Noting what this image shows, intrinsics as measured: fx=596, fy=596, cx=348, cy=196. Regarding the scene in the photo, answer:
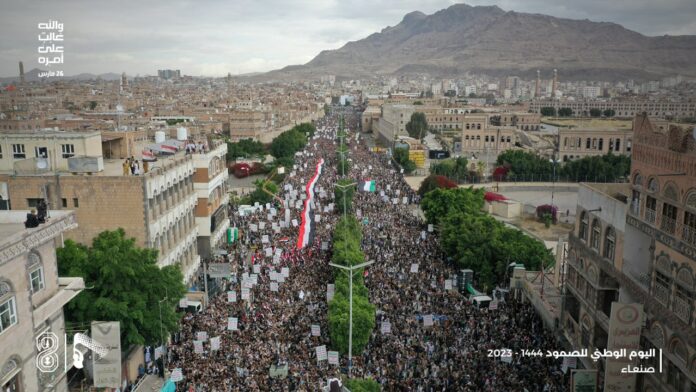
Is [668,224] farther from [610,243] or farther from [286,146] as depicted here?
[286,146]

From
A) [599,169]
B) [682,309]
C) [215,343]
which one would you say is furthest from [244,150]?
[682,309]

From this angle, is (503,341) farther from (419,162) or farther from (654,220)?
(419,162)

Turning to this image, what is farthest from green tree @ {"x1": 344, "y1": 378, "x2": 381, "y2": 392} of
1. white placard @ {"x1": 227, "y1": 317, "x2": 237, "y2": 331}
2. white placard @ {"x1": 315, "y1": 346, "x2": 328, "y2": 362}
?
white placard @ {"x1": 227, "y1": 317, "x2": 237, "y2": 331}

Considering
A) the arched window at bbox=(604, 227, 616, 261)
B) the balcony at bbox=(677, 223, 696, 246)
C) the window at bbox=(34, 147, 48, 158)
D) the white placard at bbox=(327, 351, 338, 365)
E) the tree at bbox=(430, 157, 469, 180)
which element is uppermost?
the window at bbox=(34, 147, 48, 158)

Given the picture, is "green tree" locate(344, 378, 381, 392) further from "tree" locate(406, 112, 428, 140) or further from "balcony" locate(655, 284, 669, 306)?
"tree" locate(406, 112, 428, 140)

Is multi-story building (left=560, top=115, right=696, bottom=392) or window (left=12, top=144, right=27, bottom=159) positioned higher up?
window (left=12, top=144, right=27, bottom=159)

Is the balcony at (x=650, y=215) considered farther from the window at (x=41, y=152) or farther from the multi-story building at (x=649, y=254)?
the window at (x=41, y=152)
